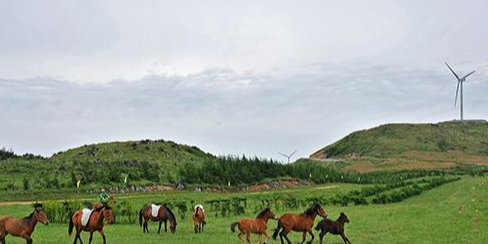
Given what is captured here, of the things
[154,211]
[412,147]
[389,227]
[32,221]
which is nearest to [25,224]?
[32,221]

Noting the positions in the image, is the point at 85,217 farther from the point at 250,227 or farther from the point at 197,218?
the point at 197,218

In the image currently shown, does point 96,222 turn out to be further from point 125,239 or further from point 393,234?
point 393,234

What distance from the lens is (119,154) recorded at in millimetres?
66125

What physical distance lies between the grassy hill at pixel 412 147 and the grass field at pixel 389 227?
214 ft

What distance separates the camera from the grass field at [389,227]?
→ 19.3 meters

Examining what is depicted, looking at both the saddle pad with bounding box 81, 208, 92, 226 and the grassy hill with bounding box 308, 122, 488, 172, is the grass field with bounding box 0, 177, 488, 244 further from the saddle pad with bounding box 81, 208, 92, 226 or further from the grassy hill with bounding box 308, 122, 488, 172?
the grassy hill with bounding box 308, 122, 488, 172

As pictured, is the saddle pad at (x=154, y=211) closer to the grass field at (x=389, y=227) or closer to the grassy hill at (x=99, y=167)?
the grass field at (x=389, y=227)

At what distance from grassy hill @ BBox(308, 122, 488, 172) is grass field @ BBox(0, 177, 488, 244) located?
214ft

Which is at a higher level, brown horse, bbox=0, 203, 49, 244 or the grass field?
brown horse, bbox=0, 203, 49, 244

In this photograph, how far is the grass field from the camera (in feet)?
63.5

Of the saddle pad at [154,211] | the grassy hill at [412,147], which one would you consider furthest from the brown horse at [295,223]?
the grassy hill at [412,147]

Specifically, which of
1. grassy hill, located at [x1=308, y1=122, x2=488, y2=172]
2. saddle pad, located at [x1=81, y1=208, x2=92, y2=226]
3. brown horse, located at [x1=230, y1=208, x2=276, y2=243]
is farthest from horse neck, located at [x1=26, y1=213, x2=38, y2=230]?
grassy hill, located at [x1=308, y1=122, x2=488, y2=172]

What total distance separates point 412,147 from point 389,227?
10327 cm

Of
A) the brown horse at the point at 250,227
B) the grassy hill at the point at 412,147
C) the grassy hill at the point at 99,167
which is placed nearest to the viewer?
the brown horse at the point at 250,227
